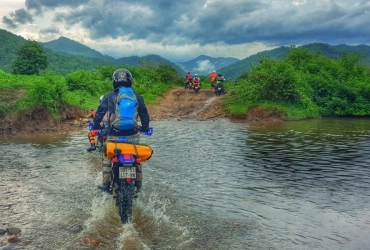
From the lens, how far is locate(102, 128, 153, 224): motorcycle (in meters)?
6.87

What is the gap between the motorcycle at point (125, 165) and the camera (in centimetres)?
687

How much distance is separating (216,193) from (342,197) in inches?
114

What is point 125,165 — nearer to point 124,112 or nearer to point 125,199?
point 125,199

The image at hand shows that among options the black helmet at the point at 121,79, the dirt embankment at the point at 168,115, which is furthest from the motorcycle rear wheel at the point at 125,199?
the dirt embankment at the point at 168,115

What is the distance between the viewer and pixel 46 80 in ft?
73.0

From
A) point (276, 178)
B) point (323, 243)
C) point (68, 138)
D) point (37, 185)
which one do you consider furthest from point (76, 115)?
point (323, 243)

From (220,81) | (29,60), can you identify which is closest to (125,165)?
(220,81)

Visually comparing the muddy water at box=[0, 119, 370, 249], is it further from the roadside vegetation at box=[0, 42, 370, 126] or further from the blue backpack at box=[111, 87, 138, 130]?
the roadside vegetation at box=[0, 42, 370, 126]

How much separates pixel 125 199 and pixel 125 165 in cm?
65

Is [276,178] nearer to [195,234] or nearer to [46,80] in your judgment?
[195,234]

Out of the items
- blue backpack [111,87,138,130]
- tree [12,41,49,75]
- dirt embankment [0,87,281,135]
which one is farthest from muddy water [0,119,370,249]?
tree [12,41,49,75]

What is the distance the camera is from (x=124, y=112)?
720 centimetres

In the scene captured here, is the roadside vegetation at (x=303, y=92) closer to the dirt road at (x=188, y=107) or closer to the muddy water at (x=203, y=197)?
the dirt road at (x=188, y=107)

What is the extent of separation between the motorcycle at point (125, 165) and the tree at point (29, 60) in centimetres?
3838
